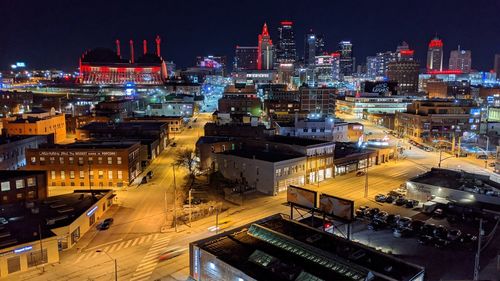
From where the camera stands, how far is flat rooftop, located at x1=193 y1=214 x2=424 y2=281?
23500 millimetres

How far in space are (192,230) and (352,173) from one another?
3386 centimetres

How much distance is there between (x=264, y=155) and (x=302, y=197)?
85.5ft

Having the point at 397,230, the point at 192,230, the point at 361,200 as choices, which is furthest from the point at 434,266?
the point at 192,230

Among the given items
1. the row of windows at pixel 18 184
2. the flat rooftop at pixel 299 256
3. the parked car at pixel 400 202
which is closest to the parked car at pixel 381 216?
the parked car at pixel 400 202

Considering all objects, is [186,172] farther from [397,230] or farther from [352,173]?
[397,230]

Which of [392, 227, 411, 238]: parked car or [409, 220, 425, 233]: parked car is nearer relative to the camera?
[392, 227, 411, 238]: parked car

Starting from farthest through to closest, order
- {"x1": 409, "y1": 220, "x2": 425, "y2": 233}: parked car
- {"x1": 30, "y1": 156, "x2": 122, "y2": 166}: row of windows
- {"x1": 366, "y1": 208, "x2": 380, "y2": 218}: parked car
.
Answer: {"x1": 30, "y1": 156, "x2": 122, "y2": 166}: row of windows
{"x1": 366, "y1": 208, "x2": 380, "y2": 218}: parked car
{"x1": 409, "y1": 220, "x2": 425, "y2": 233}: parked car

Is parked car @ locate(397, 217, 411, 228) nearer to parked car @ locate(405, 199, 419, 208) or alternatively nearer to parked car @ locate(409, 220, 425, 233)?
parked car @ locate(409, 220, 425, 233)

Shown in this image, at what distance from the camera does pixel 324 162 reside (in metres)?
60.4

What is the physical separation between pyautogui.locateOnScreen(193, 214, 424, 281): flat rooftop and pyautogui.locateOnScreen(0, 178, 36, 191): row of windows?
29.4 m

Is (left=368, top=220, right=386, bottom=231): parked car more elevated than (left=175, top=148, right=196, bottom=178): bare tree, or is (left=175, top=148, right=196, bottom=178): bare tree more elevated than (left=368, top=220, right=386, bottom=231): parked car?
(left=175, top=148, right=196, bottom=178): bare tree

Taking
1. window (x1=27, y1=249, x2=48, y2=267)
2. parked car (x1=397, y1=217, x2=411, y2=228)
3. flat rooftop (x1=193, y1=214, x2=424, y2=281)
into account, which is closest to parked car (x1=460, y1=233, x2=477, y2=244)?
parked car (x1=397, y1=217, x2=411, y2=228)

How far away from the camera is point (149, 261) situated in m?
33.1

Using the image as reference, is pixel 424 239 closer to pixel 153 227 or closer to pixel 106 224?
pixel 153 227
